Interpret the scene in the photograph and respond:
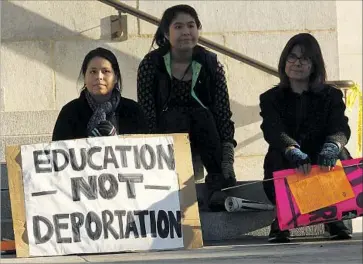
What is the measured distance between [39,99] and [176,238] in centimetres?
310

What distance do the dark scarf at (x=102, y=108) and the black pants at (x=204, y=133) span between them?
20.3 inches

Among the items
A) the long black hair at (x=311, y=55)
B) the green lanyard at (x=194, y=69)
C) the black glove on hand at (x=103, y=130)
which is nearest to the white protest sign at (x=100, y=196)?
the black glove on hand at (x=103, y=130)

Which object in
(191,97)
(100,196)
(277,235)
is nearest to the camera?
(100,196)

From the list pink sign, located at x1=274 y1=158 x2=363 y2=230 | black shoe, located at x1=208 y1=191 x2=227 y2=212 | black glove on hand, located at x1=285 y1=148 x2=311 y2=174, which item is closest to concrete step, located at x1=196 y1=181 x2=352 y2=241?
black shoe, located at x1=208 y1=191 x2=227 y2=212

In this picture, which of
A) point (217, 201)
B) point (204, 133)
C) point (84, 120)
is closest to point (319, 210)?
point (217, 201)

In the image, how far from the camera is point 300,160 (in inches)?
292

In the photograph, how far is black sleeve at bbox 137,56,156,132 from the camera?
317 inches

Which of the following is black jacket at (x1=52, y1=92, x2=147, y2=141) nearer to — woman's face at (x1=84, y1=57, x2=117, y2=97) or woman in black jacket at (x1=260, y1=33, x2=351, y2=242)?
woman's face at (x1=84, y1=57, x2=117, y2=97)

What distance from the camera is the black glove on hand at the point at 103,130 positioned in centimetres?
723

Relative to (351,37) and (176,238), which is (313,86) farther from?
(351,37)

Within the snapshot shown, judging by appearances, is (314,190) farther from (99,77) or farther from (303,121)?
(99,77)

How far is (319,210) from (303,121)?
2.18 ft

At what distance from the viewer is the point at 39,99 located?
9.74m

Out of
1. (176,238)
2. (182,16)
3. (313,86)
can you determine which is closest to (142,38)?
(182,16)
